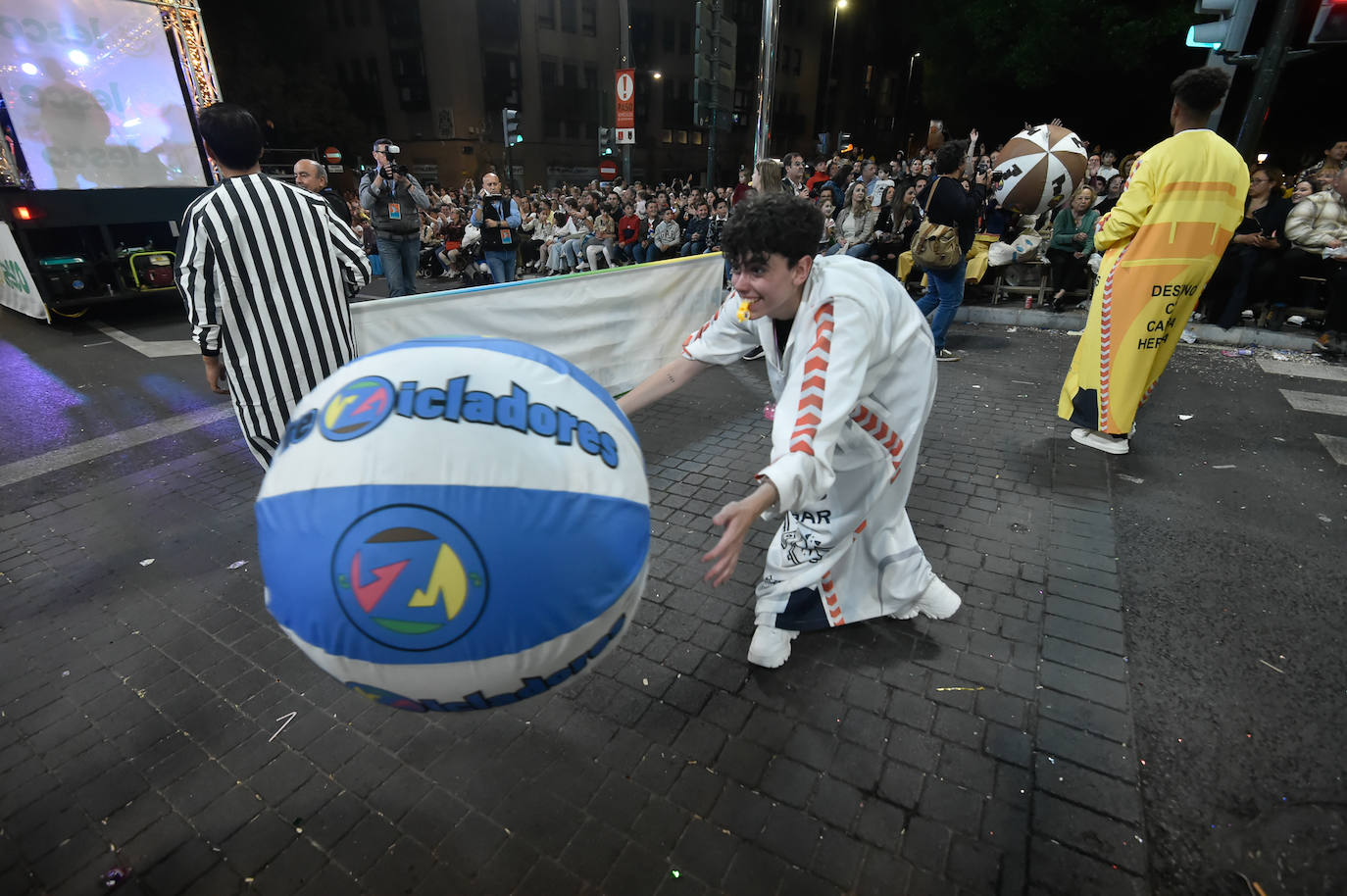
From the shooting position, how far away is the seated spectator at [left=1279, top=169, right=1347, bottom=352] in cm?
723

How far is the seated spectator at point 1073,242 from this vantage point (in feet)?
28.6

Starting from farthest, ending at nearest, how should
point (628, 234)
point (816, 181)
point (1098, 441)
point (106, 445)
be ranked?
1. point (628, 234)
2. point (816, 181)
3. point (106, 445)
4. point (1098, 441)

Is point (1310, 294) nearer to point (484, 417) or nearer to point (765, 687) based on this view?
point (765, 687)

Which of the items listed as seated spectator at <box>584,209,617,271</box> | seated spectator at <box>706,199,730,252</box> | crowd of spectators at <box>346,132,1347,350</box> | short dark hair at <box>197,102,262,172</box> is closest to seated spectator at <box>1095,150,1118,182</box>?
crowd of spectators at <box>346,132,1347,350</box>

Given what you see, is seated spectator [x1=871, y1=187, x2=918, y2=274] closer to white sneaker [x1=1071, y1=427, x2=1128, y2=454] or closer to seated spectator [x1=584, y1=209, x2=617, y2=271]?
white sneaker [x1=1071, y1=427, x2=1128, y2=454]

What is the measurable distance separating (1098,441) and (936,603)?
9.62 feet

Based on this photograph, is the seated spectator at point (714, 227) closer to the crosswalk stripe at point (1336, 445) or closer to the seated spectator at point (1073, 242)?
the seated spectator at point (1073, 242)

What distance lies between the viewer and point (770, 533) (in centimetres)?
388

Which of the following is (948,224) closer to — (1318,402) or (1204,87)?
(1204,87)

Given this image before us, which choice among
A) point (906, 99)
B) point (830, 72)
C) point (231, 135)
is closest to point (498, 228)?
point (231, 135)

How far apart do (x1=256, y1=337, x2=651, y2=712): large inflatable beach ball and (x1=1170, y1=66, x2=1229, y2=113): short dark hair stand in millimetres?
4810

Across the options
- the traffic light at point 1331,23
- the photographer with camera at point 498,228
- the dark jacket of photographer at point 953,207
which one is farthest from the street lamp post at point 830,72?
the dark jacket of photographer at point 953,207

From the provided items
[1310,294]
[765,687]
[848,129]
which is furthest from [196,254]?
[848,129]

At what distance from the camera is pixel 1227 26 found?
634cm
